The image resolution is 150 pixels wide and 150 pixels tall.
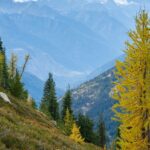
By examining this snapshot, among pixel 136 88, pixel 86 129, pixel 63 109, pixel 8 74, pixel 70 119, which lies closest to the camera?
pixel 136 88

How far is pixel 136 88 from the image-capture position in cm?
2567

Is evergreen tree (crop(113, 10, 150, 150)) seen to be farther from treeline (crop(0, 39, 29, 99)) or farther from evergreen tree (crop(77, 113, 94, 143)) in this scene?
evergreen tree (crop(77, 113, 94, 143))

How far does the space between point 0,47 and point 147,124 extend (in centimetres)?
9151

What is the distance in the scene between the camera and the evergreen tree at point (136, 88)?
2539cm

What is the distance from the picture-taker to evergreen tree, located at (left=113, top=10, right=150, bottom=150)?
25.4 metres

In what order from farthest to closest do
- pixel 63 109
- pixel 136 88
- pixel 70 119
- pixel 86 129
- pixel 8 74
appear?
pixel 8 74 < pixel 63 109 < pixel 86 129 < pixel 70 119 < pixel 136 88

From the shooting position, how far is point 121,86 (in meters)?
26.4

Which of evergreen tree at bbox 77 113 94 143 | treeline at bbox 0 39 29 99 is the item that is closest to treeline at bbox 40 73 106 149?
evergreen tree at bbox 77 113 94 143

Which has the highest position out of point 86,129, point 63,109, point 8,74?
point 8,74

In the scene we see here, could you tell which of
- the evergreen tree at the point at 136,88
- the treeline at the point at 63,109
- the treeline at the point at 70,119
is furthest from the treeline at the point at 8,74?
the evergreen tree at the point at 136,88

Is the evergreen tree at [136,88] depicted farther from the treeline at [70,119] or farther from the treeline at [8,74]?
the treeline at [70,119]

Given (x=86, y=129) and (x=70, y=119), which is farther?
(x=86, y=129)

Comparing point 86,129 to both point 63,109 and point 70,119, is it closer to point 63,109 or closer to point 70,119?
point 70,119

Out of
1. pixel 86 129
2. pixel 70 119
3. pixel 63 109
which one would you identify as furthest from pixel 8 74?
pixel 86 129
